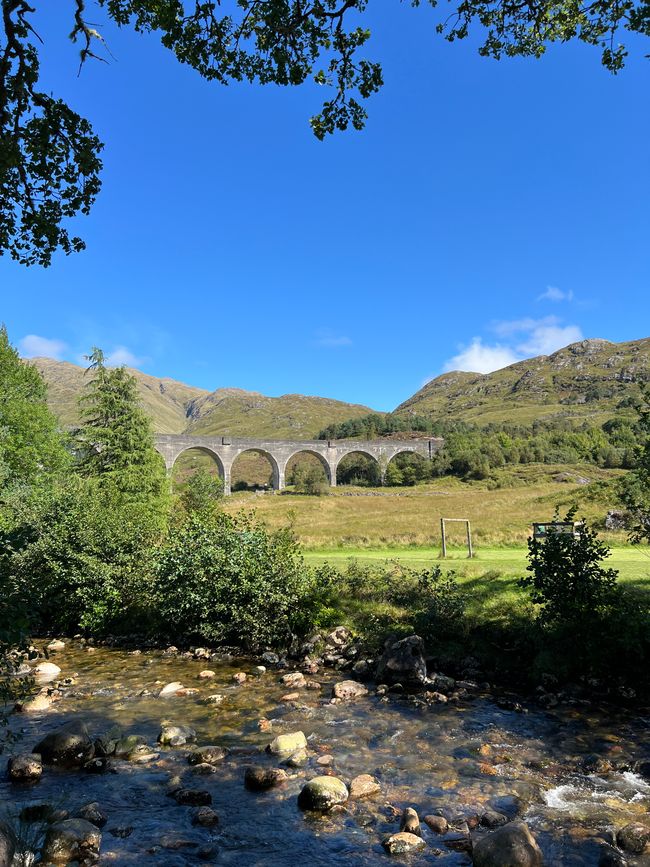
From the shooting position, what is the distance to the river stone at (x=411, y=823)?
596 cm

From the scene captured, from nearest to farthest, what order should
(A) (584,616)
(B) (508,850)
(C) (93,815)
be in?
(B) (508,850)
(C) (93,815)
(A) (584,616)

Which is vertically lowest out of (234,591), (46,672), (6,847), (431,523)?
(46,672)

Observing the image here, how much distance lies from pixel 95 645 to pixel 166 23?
592 inches

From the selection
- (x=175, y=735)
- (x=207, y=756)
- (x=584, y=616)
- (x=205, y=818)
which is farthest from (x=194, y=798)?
(x=584, y=616)

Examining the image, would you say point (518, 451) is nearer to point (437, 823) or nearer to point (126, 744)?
point (126, 744)

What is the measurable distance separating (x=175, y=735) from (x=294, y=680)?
3536mm

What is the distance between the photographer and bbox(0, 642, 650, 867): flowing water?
18.9 ft

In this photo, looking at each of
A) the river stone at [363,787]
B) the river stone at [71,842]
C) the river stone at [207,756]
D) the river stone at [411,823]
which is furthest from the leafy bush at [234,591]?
the river stone at [71,842]

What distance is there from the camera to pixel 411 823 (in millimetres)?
6023

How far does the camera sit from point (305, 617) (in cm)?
1415

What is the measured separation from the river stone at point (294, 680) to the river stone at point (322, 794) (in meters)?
4.63

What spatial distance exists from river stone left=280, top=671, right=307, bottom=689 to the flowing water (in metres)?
0.37

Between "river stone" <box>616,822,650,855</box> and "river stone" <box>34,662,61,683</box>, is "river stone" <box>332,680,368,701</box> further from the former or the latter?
"river stone" <box>34,662,61,683</box>

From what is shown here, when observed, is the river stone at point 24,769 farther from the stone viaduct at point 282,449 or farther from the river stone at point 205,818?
the stone viaduct at point 282,449
